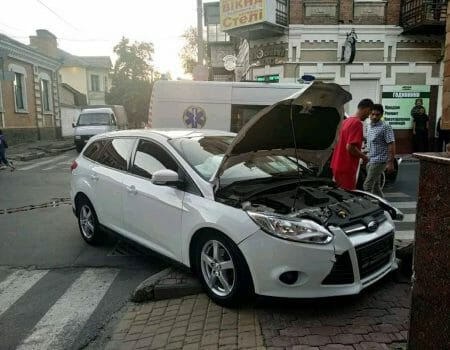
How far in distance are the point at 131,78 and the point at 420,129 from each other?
127 ft

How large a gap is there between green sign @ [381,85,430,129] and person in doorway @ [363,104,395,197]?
10.1m

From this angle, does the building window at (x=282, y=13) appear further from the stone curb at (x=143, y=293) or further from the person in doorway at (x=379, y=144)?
the stone curb at (x=143, y=293)

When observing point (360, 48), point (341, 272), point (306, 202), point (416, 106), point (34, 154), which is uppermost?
point (360, 48)

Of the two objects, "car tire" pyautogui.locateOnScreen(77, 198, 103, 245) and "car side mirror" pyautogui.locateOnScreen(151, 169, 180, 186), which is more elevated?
"car side mirror" pyautogui.locateOnScreen(151, 169, 180, 186)

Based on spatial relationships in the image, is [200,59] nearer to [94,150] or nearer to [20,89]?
[94,150]

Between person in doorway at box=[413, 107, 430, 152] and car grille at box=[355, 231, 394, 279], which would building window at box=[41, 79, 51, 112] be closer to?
person in doorway at box=[413, 107, 430, 152]

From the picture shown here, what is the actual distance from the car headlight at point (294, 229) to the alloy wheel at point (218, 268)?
0.43m

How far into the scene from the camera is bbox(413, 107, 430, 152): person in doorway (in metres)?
14.8

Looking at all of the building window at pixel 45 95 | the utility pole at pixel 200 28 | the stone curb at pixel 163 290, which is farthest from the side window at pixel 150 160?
the building window at pixel 45 95

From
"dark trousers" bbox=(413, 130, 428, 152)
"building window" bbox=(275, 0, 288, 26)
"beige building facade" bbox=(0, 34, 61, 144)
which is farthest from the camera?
"beige building facade" bbox=(0, 34, 61, 144)

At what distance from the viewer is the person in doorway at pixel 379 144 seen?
600cm

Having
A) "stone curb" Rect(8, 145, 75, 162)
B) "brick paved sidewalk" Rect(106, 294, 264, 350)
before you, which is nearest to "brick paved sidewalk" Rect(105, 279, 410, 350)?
"brick paved sidewalk" Rect(106, 294, 264, 350)

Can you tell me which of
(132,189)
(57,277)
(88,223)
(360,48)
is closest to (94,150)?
(88,223)

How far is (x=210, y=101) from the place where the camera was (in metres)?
9.55
